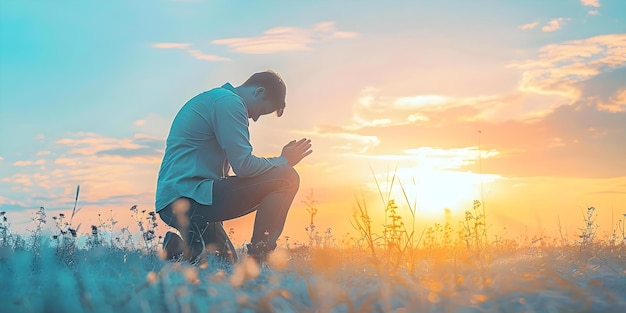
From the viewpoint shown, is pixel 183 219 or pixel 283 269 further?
pixel 183 219

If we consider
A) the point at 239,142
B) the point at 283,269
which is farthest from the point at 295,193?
the point at 283,269

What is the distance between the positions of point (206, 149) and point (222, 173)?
344mm

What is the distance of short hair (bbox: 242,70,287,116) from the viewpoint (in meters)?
5.91

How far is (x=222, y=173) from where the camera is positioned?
604 centimetres

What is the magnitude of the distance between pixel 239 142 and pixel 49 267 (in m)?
2.06

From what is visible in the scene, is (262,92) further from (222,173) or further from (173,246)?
(173,246)

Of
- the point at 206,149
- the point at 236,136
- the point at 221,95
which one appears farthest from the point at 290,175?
the point at 221,95

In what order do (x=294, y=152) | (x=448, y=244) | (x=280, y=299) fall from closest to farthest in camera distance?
(x=280, y=299) < (x=294, y=152) < (x=448, y=244)

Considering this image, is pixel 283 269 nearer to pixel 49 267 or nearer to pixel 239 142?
pixel 49 267

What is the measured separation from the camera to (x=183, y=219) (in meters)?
5.54

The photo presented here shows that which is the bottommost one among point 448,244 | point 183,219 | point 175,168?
point 448,244

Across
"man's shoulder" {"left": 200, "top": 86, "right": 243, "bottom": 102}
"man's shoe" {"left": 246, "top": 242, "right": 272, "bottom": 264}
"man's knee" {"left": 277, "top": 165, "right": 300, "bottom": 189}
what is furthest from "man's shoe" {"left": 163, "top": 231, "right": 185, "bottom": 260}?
"man's shoulder" {"left": 200, "top": 86, "right": 243, "bottom": 102}

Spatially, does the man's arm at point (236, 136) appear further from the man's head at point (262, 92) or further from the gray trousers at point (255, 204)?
the man's head at point (262, 92)

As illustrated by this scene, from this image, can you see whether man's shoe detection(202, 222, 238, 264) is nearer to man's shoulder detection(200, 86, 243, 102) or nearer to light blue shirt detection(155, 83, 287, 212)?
light blue shirt detection(155, 83, 287, 212)
